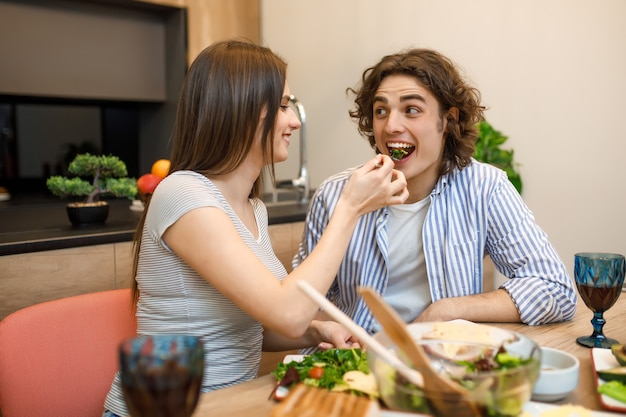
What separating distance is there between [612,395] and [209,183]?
814mm

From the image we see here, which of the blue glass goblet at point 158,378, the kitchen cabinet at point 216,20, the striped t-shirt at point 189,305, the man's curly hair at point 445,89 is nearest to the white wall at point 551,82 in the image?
the kitchen cabinet at point 216,20

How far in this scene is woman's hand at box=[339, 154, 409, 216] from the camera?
125 centimetres

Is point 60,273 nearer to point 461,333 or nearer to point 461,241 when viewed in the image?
point 461,241

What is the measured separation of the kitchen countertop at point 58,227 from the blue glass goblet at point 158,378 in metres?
1.48

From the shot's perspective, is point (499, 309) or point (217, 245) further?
point (499, 309)

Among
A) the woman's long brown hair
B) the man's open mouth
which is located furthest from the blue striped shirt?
the woman's long brown hair

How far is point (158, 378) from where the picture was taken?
2.11 ft

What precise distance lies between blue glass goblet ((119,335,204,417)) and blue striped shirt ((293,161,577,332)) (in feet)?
3.22

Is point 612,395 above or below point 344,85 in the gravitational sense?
below

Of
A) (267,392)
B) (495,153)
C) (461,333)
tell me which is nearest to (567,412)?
(461,333)

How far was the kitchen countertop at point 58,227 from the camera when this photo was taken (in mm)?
2012

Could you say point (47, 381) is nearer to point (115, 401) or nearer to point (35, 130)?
point (115, 401)

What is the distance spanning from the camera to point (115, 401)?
3.95ft

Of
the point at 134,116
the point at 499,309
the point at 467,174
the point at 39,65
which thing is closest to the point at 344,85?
the point at 134,116
